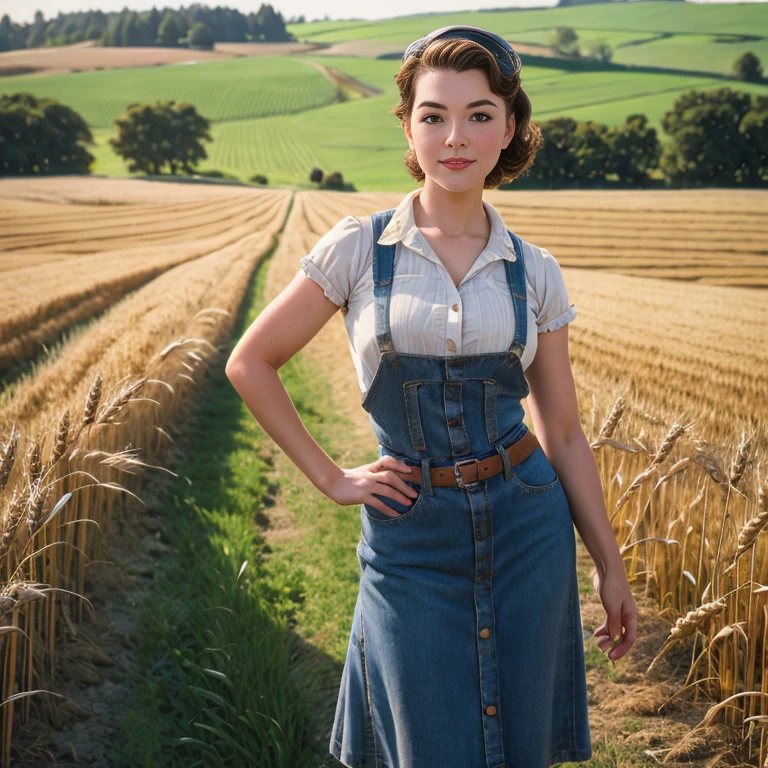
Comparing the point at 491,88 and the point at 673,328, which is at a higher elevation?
the point at 491,88

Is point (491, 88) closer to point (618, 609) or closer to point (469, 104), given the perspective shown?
point (469, 104)

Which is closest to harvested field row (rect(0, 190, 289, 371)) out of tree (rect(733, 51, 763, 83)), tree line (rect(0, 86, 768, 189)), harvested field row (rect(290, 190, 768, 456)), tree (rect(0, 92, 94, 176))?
tree (rect(0, 92, 94, 176))

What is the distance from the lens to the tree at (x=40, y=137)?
Answer: 6227mm

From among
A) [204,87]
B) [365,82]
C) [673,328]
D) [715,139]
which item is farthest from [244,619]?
[204,87]

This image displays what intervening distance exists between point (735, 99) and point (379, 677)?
4.61 m

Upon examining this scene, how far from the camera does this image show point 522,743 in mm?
1504

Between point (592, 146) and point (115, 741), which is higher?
point (592, 146)

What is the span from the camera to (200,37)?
809 cm

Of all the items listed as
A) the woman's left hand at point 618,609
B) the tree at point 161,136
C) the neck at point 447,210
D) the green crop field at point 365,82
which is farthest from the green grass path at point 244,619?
the tree at point 161,136

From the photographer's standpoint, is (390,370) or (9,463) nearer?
(390,370)

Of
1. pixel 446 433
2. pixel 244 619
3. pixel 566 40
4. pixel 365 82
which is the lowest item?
pixel 244 619

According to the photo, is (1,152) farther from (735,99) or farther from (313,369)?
(735,99)

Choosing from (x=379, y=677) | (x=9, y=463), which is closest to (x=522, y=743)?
(x=379, y=677)

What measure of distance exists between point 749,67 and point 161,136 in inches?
249
